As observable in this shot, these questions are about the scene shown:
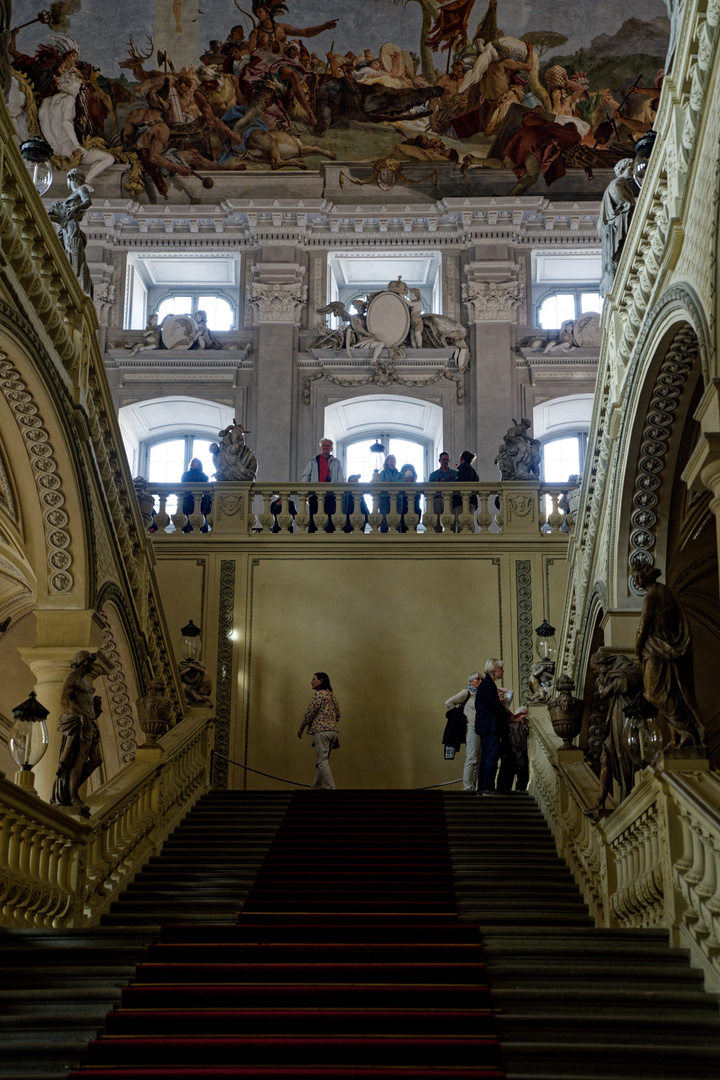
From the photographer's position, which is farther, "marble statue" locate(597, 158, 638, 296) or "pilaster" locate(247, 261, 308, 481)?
"pilaster" locate(247, 261, 308, 481)

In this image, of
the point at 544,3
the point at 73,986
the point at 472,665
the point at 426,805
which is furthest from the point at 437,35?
the point at 73,986

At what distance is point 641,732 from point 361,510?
344 inches

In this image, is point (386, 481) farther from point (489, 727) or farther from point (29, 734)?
point (29, 734)

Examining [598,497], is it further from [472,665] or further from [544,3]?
[544,3]

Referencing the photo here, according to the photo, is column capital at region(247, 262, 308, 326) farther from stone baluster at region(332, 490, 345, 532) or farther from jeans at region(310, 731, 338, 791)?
jeans at region(310, 731, 338, 791)

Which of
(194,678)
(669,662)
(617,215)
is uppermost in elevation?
(617,215)

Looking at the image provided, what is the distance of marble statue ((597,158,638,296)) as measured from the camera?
11898 millimetres

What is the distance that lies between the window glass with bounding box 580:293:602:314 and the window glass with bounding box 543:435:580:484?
7.64 ft

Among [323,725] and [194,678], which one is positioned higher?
[194,678]

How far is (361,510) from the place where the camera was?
→ 16.7 metres

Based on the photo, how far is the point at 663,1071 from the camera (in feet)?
17.5

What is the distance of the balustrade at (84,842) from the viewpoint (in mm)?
7520

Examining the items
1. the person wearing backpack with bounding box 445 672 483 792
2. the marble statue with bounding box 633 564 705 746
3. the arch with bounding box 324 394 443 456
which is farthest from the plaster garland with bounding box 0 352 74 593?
→ the arch with bounding box 324 394 443 456

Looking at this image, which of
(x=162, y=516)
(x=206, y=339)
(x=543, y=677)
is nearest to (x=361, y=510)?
(x=162, y=516)
